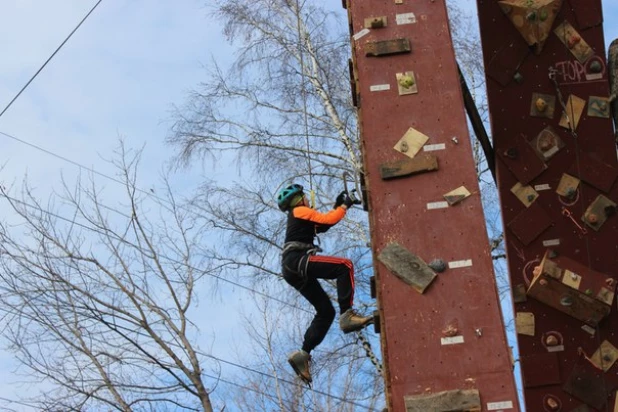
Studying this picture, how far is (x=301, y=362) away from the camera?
7793mm

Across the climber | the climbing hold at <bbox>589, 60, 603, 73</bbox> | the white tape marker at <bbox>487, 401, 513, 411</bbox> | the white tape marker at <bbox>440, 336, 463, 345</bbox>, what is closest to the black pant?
the climber

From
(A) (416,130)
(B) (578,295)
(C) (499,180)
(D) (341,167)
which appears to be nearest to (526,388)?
(B) (578,295)

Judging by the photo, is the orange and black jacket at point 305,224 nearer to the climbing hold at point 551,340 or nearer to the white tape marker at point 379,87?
the white tape marker at point 379,87

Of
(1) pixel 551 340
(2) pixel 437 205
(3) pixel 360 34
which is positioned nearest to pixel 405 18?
(3) pixel 360 34

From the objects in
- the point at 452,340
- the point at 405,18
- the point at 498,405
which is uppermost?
Result: the point at 405,18

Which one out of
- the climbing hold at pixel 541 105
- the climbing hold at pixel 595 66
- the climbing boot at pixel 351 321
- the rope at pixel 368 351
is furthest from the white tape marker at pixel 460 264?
the rope at pixel 368 351

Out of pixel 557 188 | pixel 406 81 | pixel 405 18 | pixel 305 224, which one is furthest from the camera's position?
pixel 557 188

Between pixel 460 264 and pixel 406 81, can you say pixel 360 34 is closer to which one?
pixel 406 81

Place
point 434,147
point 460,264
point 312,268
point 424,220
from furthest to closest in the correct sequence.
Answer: point 312,268 < point 434,147 < point 424,220 < point 460,264

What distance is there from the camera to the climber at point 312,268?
7613 mm

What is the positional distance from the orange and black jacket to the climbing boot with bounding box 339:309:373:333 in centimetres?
66

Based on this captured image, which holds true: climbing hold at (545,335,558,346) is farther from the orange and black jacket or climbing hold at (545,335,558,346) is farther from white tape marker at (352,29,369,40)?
white tape marker at (352,29,369,40)

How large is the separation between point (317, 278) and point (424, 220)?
72.3 inches

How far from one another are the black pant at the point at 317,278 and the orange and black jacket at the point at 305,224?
137 mm
